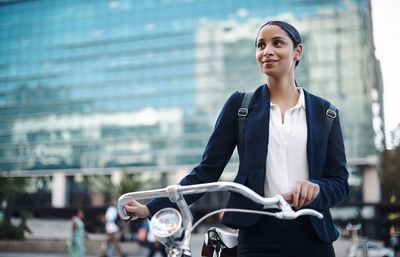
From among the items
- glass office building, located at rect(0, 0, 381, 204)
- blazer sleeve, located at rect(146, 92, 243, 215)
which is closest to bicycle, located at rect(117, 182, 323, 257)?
blazer sleeve, located at rect(146, 92, 243, 215)

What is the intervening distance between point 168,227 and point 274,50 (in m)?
0.96

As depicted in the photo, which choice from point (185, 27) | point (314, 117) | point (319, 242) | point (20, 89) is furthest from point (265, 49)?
point (20, 89)

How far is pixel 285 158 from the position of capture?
1981 millimetres

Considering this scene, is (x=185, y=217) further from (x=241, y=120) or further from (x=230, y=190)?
(x=241, y=120)

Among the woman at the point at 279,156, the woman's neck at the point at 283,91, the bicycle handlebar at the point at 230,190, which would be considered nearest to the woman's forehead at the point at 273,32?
the woman at the point at 279,156

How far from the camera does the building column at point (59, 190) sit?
2566 inches

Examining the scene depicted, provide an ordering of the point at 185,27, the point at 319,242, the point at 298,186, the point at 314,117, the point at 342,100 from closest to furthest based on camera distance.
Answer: the point at 298,186
the point at 319,242
the point at 314,117
the point at 342,100
the point at 185,27

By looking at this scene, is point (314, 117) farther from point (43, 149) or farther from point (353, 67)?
point (43, 149)

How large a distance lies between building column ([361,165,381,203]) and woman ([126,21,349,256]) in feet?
178

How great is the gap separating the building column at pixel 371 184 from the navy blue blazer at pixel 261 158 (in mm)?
54290

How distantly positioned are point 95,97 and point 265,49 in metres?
65.1

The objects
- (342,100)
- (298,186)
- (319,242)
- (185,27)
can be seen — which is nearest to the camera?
(298,186)

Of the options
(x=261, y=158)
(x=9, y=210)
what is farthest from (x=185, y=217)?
(x=9, y=210)

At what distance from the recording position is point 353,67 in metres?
54.1
